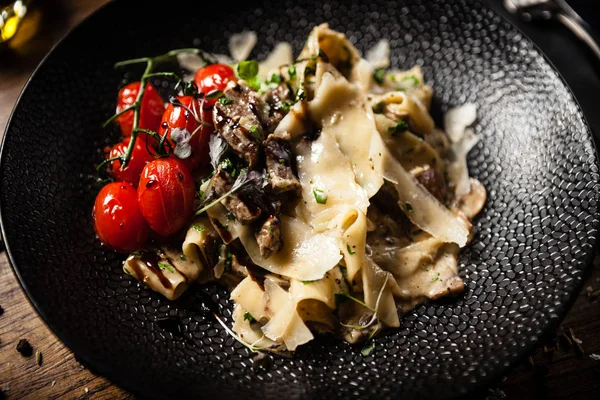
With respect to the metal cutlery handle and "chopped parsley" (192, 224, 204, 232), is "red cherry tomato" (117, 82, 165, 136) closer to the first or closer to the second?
"chopped parsley" (192, 224, 204, 232)

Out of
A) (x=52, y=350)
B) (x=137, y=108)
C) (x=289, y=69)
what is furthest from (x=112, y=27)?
(x=52, y=350)

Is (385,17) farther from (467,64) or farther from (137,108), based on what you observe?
(137,108)

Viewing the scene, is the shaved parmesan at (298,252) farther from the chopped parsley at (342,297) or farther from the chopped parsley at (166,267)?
the chopped parsley at (166,267)

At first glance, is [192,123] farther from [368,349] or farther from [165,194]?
[368,349]

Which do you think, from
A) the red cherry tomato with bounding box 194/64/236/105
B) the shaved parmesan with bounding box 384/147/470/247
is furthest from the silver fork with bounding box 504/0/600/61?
the red cherry tomato with bounding box 194/64/236/105

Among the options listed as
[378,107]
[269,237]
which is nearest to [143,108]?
[269,237]

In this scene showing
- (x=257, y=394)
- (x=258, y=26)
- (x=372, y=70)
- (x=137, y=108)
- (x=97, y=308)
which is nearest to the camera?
(x=257, y=394)

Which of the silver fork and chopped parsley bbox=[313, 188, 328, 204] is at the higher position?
the silver fork
